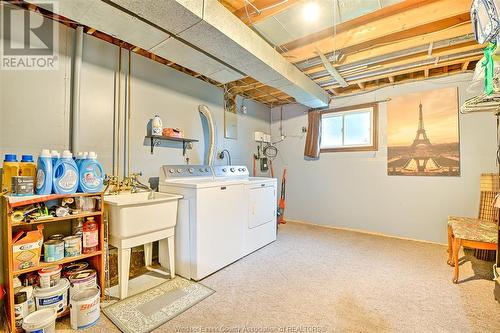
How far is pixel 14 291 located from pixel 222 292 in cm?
141

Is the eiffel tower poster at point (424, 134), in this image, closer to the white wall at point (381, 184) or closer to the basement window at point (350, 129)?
the white wall at point (381, 184)

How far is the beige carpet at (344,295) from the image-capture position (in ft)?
5.15

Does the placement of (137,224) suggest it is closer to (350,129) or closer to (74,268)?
(74,268)

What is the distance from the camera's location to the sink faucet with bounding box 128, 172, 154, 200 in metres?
2.35

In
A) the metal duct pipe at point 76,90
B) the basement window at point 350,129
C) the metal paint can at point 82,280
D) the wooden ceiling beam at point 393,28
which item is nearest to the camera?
the metal paint can at point 82,280

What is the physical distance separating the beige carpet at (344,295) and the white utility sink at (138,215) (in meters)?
0.63

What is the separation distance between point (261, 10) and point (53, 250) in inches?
97.2

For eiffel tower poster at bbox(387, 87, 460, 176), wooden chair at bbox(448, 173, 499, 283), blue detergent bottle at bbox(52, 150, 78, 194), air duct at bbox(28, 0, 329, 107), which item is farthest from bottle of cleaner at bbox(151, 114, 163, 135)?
eiffel tower poster at bbox(387, 87, 460, 176)

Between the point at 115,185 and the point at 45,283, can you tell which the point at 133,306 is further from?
the point at 115,185

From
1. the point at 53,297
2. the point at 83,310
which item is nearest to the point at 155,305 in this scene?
the point at 83,310

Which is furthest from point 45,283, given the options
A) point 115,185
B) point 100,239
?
point 115,185

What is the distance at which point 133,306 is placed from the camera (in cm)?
174

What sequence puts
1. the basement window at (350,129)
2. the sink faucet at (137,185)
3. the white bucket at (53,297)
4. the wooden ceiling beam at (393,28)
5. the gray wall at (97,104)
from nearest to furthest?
the white bucket at (53,297), the gray wall at (97,104), the wooden ceiling beam at (393,28), the sink faucet at (137,185), the basement window at (350,129)

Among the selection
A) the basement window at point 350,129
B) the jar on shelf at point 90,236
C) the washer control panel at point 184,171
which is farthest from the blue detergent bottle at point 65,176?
the basement window at point 350,129
